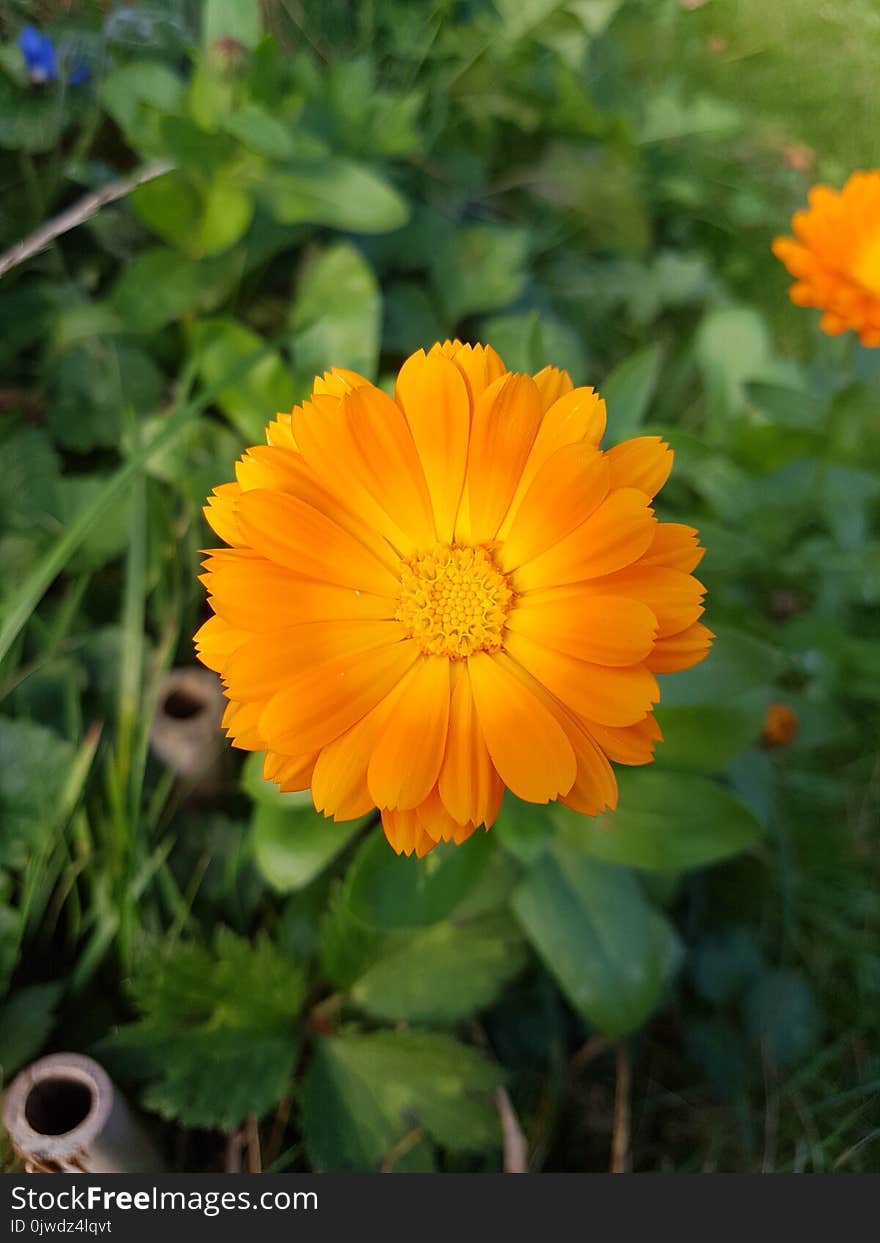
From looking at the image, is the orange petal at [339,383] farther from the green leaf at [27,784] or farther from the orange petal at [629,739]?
the green leaf at [27,784]

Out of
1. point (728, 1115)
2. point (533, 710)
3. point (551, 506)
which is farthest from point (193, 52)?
point (728, 1115)

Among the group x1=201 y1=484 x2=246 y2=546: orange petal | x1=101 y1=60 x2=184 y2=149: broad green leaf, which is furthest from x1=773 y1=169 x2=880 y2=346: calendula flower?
x1=101 y1=60 x2=184 y2=149: broad green leaf

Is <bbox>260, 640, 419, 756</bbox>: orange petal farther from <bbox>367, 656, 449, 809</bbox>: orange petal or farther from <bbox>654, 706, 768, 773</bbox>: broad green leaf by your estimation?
<bbox>654, 706, 768, 773</bbox>: broad green leaf

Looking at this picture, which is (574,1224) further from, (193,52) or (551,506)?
(193,52)

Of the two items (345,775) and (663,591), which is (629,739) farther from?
(345,775)

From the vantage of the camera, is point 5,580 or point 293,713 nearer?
point 293,713

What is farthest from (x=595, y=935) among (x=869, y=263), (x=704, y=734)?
(x=869, y=263)
